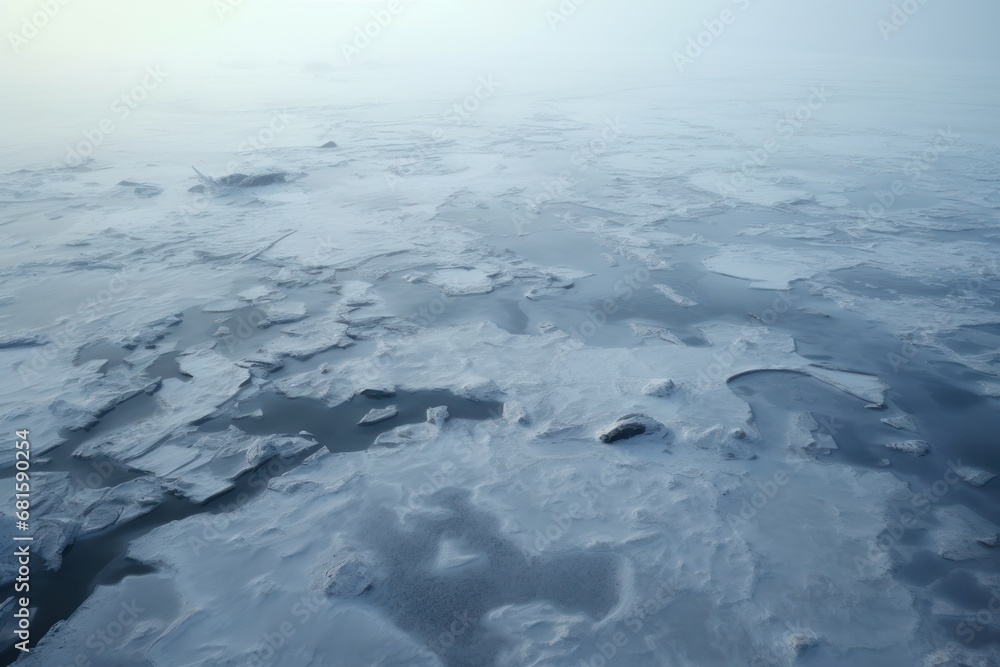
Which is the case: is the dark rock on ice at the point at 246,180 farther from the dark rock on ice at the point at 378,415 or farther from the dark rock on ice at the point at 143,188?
the dark rock on ice at the point at 378,415

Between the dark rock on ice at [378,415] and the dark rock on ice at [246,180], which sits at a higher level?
the dark rock on ice at [246,180]

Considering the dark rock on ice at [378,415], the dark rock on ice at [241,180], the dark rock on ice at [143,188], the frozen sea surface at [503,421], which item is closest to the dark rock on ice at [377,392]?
the frozen sea surface at [503,421]

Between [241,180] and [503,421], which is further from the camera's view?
[241,180]

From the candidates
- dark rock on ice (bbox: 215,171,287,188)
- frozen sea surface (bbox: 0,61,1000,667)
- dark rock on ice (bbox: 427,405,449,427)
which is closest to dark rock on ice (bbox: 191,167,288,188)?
dark rock on ice (bbox: 215,171,287,188)

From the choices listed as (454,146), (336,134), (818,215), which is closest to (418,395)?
(818,215)

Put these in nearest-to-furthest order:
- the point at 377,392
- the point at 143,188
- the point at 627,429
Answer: the point at 627,429
the point at 377,392
the point at 143,188

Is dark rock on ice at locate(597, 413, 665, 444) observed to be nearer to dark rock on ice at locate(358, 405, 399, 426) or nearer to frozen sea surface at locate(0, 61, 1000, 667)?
frozen sea surface at locate(0, 61, 1000, 667)

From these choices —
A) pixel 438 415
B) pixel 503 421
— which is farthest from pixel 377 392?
pixel 503 421

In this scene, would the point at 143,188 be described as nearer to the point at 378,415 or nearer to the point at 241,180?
the point at 241,180
